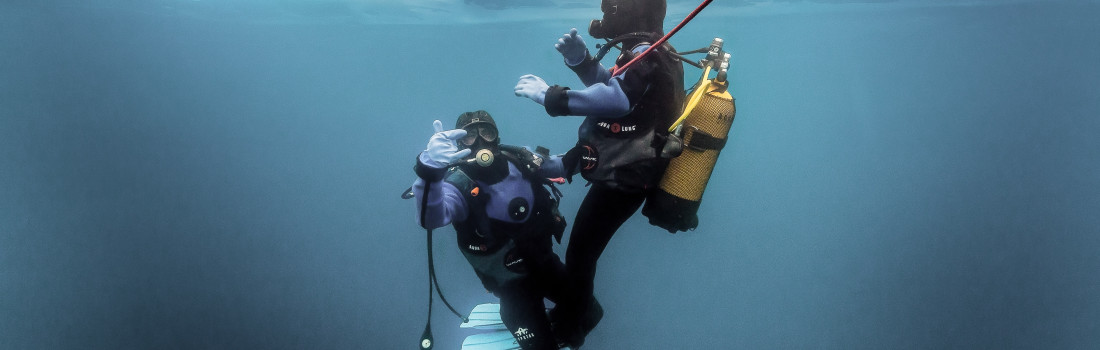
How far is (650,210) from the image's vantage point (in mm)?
3203

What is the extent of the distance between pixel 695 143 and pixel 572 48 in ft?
3.05

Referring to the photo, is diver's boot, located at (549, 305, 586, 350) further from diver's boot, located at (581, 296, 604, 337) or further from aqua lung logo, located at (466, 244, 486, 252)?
aqua lung logo, located at (466, 244, 486, 252)

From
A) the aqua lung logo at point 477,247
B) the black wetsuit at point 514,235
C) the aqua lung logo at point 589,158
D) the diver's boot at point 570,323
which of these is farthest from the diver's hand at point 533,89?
the diver's boot at point 570,323

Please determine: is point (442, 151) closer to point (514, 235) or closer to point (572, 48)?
point (572, 48)

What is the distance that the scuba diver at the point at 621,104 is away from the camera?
2645 mm

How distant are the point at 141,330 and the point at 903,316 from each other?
1887 cm

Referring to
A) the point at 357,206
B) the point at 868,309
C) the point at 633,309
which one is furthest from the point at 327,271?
the point at 868,309

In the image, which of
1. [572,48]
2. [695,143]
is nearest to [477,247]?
[572,48]

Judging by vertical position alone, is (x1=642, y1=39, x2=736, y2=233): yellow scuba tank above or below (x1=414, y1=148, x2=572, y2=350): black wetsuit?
above

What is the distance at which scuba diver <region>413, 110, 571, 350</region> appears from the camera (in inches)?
136

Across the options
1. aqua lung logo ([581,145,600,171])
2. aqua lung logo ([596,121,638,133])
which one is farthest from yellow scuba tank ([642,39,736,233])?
aqua lung logo ([581,145,600,171])

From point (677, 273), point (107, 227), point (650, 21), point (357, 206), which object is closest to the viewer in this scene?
point (650, 21)

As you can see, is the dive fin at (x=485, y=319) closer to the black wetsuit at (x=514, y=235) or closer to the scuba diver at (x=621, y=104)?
the black wetsuit at (x=514, y=235)

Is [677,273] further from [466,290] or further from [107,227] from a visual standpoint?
[107,227]
